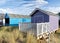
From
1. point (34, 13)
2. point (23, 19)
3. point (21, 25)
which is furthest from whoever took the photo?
point (23, 19)

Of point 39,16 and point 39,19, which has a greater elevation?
point 39,16

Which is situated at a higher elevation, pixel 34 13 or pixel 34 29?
pixel 34 13

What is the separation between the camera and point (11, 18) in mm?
31359

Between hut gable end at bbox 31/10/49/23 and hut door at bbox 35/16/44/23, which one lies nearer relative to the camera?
hut gable end at bbox 31/10/49/23

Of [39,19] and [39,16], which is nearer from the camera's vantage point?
[39,19]

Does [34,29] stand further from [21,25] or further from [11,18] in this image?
[11,18]

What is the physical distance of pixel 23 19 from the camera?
3425 cm

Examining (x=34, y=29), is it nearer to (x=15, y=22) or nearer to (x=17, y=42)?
(x=17, y=42)

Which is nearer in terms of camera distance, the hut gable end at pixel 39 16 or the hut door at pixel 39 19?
the hut gable end at pixel 39 16

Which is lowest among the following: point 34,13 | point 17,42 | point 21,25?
point 17,42

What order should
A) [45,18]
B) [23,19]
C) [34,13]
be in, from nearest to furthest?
[45,18] < [34,13] < [23,19]

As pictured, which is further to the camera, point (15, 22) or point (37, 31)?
point (15, 22)

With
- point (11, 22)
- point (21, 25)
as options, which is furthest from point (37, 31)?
point (11, 22)

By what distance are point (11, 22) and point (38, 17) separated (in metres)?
10.2
